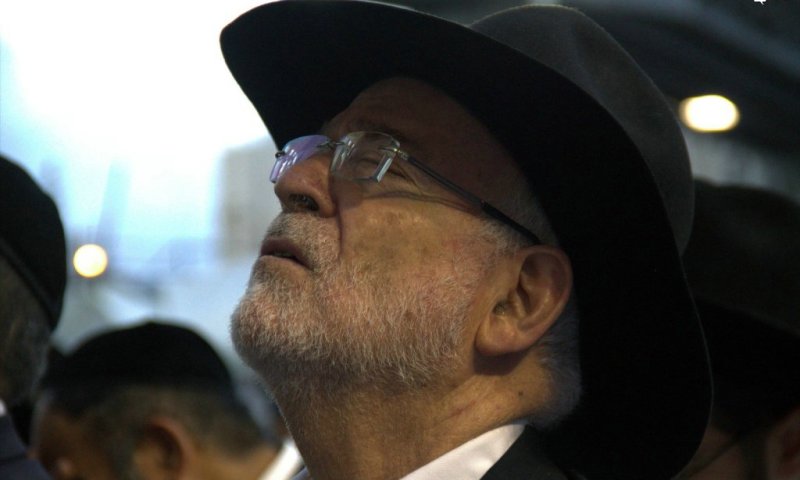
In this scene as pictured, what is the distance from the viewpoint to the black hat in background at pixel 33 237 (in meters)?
2.49

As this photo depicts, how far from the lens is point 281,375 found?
187 cm

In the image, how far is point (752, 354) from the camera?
215cm

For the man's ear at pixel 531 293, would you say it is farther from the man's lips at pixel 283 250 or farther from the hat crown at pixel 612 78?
the man's lips at pixel 283 250

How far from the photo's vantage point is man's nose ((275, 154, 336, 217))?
1927mm

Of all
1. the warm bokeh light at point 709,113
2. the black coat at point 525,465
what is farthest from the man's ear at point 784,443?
the warm bokeh light at point 709,113

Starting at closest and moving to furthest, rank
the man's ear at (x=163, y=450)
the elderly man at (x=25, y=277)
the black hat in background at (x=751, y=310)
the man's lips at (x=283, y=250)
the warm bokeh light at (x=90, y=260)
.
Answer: the man's lips at (x=283, y=250)
the black hat in background at (x=751, y=310)
the elderly man at (x=25, y=277)
the man's ear at (x=163, y=450)
the warm bokeh light at (x=90, y=260)

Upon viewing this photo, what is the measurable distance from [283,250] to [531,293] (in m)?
0.42

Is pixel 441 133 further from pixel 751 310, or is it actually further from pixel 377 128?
pixel 751 310

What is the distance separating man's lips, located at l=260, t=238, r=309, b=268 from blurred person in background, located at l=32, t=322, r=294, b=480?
1461 mm

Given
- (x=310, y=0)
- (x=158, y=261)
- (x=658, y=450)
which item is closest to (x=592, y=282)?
(x=658, y=450)

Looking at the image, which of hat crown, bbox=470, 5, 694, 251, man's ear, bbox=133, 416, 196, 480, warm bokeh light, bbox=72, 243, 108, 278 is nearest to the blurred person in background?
man's ear, bbox=133, 416, 196, 480

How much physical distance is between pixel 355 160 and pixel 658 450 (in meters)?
0.69

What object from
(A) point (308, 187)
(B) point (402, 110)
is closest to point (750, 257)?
(B) point (402, 110)

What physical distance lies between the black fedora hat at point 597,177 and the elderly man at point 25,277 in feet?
2.71
